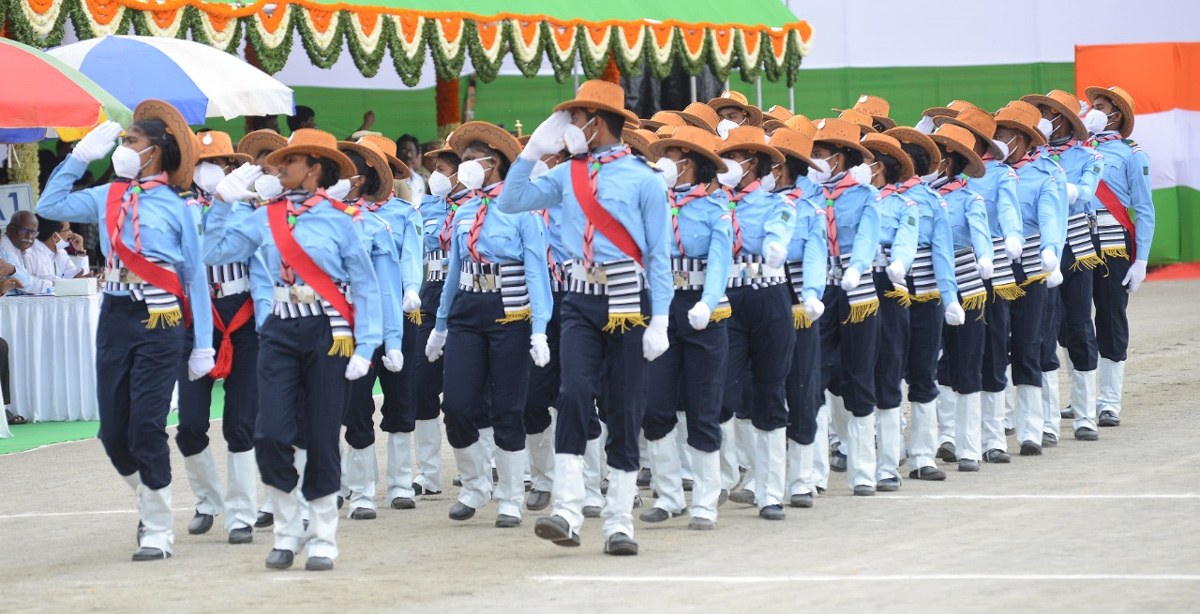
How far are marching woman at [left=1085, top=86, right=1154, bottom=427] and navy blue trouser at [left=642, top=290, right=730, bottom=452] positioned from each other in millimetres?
5212

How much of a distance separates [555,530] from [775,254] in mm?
1991

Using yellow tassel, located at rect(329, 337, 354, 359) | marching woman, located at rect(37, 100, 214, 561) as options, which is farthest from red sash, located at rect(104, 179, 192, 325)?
yellow tassel, located at rect(329, 337, 354, 359)

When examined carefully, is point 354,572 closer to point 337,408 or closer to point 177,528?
point 337,408

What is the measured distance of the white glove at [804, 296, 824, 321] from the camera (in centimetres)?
998

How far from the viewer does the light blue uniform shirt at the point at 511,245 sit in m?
9.89

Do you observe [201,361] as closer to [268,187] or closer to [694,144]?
[268,187]

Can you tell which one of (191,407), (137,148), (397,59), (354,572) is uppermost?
(397,59)

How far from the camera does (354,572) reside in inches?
333

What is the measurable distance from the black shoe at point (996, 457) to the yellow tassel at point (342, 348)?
5080 mm

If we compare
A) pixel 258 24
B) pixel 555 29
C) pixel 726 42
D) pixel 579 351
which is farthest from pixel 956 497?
pixel 726 42

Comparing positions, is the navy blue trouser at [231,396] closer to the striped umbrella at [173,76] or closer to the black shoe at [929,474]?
the black shoe at [929,474]

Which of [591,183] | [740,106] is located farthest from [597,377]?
[740,106]

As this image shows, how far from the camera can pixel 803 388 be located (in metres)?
10.2

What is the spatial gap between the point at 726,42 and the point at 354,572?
50.6 feet
